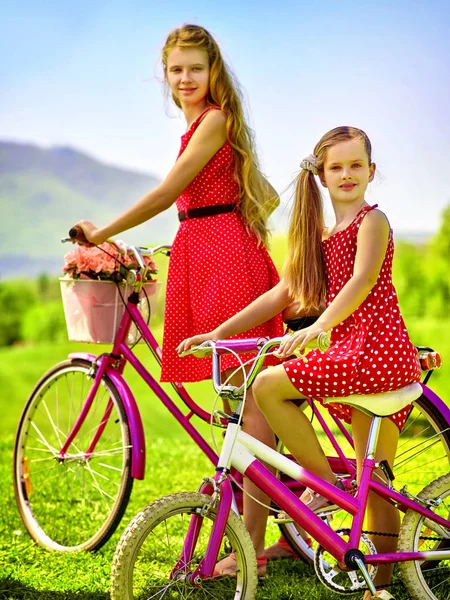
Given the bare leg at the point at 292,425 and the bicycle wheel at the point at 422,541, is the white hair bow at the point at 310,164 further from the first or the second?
the bicycle wheel at the point at 422,541

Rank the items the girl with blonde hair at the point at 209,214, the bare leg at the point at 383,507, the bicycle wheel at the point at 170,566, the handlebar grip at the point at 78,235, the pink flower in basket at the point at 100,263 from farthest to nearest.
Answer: the pink flower in basket at the point at 100,263
the handlebar grip at the point at 78,235
the girl with blonde hair at the point at 209,214
the bare leg at the point at 383,507
the bicycle wheel at the point at 170,566

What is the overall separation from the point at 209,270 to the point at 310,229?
1.89 ft

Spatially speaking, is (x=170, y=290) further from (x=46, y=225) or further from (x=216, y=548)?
(x=46, y=225)

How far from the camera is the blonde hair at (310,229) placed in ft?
8.63

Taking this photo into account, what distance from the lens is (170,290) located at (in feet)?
10.4

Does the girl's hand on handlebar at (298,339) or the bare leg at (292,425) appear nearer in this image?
the girl's hand on handlebar at (298,339)

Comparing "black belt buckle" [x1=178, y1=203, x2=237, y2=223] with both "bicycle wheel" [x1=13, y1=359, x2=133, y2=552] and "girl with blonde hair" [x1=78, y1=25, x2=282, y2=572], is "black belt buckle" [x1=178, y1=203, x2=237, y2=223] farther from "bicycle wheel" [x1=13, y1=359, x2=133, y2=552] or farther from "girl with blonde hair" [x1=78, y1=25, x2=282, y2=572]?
"bicycle wheel" [x1=13, y1=359, x2=133, y2=552]

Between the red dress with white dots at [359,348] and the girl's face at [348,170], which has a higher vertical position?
the girl's face at [348,170]

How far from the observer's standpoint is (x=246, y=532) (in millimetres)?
2318

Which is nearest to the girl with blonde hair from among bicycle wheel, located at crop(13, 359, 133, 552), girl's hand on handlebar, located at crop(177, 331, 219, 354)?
bicycle wheel, located at crop(13, 359, 133, 552)

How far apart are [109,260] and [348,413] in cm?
117

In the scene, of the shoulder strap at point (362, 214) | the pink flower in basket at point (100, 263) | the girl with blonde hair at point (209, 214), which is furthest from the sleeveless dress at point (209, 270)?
the shoulder strap at point (362, 214)

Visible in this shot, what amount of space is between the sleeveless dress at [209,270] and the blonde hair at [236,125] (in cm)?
3

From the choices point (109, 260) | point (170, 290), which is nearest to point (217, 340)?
point (170, 290)
